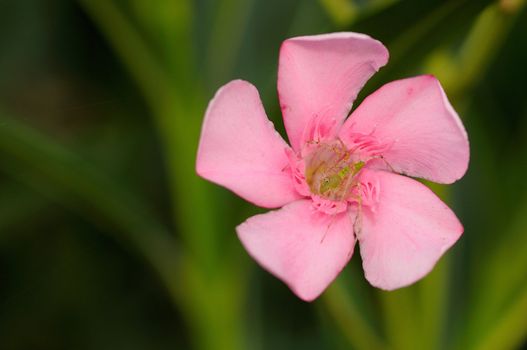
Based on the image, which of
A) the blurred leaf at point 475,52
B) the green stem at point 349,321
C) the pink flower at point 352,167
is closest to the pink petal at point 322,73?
the pink flower at point 352,167

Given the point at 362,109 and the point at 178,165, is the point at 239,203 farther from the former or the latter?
the point at 362,109

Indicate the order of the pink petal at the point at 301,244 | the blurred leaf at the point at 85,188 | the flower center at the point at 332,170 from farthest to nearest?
the blurred leaf at the point at 85,188
the flower center at the point at 332,170
the pink petal at the point at 301,244

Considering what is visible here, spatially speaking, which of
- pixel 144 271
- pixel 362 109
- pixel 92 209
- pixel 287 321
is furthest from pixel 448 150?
pixel 144 271

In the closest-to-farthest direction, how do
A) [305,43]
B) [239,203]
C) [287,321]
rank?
[305,43], [239,203], [287,321]

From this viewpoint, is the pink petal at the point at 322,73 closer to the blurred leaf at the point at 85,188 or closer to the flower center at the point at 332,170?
the flower center at the point at 332,170

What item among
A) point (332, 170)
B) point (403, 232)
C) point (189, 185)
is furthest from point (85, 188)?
point (403, 232)

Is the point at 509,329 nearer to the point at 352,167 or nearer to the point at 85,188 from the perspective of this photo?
the point at 352,167
